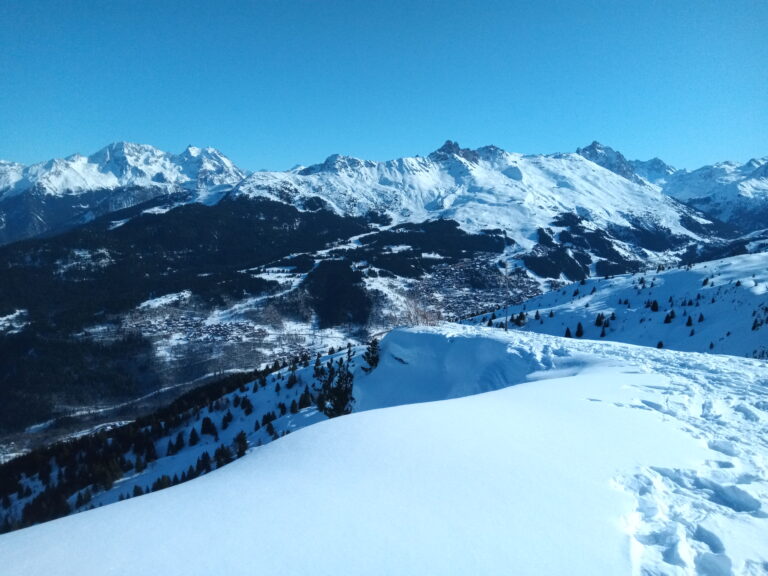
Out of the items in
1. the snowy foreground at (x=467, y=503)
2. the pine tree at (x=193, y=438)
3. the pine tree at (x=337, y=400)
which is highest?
the snowy foreground at (x=467, y=503)

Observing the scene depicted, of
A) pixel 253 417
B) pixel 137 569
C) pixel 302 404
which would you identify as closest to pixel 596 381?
pixel 137 569

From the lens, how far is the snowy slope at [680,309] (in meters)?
41.1

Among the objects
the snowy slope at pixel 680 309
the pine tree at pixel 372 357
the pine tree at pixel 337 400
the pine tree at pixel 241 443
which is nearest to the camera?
the pine tree at pixel 337 400

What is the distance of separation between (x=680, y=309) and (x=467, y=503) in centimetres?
5830

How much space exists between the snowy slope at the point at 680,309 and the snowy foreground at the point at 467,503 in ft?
121

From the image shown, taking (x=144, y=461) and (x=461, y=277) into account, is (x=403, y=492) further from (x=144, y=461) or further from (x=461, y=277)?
(x=461, y=277)

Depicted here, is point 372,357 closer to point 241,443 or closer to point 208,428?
point 241,443

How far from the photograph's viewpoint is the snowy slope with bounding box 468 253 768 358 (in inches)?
1618

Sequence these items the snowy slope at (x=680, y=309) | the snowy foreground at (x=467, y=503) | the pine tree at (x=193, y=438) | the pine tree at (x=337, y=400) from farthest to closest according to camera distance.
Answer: the pine tree at (x=193, y=438), the snowy slope at (x=680, y=309), the pine tree at (x=337, y=400), the snowy foreground at (x=467, y=503)

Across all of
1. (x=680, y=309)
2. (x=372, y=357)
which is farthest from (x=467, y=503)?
(x=680, y=309)

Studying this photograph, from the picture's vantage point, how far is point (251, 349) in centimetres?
11856

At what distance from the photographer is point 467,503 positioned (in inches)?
261

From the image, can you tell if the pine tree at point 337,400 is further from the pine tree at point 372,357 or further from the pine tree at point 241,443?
the pine tree at point 241,443

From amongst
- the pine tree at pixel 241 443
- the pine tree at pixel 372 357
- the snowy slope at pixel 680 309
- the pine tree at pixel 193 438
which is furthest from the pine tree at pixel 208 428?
the snowy slope at pixel 680 309
